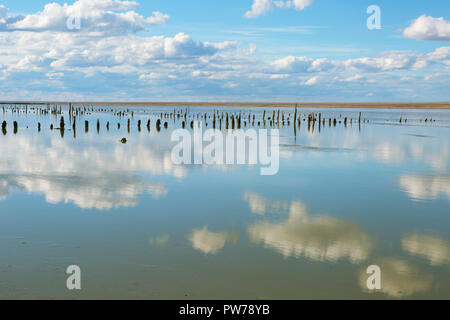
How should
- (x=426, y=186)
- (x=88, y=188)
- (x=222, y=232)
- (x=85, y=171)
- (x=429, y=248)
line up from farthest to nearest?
(x=85, y=171)
(x=426, y=186)
(x=88, y=188)
(x=222, y=232)
(x=429, y=248)

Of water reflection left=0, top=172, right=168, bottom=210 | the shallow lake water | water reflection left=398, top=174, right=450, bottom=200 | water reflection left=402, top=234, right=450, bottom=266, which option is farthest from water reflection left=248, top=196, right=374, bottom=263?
water reflection left=398, top=174, right=450, bottom=200

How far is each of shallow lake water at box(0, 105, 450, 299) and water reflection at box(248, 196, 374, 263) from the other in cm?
4

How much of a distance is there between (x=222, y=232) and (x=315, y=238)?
2124 mm

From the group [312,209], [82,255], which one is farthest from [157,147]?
[82,255]

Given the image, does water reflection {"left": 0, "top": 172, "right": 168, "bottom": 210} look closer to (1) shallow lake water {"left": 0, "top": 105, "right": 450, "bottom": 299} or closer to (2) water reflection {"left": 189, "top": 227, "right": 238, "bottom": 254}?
Answer: (1) shallow lake water {"left": 0, "top": 105, "right": 450, "bottom": 299}

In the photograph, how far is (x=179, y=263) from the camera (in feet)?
25.3

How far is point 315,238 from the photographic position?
9.37 metres

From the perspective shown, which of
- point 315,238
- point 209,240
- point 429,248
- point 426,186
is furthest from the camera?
point 426,186

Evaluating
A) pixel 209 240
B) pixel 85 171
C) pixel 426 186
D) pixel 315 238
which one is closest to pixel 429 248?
pixel 315 238

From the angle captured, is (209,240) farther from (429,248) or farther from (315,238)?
(429,248)

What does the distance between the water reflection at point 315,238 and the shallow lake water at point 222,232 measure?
0.04 m

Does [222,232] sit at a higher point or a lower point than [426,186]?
lower

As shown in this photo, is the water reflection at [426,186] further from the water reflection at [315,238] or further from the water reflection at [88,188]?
the water reflection at [88,188]
